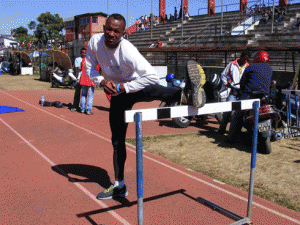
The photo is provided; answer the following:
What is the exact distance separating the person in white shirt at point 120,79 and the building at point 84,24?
5101 cm

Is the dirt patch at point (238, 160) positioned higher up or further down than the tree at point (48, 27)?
further down

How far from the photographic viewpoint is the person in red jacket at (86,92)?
32.8 feet

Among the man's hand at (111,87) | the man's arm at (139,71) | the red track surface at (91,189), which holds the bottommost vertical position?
the red track surface at (91,189)

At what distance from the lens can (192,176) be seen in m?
Result: 4.72

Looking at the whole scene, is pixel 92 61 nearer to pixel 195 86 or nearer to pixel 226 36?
pixel 195 86

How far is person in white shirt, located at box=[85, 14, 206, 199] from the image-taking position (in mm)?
3264

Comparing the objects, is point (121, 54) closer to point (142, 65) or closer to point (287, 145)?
point (142, 65)

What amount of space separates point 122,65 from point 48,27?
65174mm

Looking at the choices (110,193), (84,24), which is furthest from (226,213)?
(84,24)

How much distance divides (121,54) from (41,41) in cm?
6371

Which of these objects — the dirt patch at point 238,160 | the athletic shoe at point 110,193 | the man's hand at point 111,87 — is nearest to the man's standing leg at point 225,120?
the dirt patch at point 238,160

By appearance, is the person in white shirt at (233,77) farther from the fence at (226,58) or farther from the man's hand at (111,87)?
the man's hand at (111,87)

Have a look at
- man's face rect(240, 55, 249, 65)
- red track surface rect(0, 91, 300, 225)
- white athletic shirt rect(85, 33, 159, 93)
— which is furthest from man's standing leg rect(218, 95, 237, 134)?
white athletic shirt rect(85, 33, 159, 93)

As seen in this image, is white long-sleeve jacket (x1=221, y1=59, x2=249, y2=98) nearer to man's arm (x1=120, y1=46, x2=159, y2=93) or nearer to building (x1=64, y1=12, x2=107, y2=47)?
man's arm (x1=120, y1=46, x2=159, y2=93)
